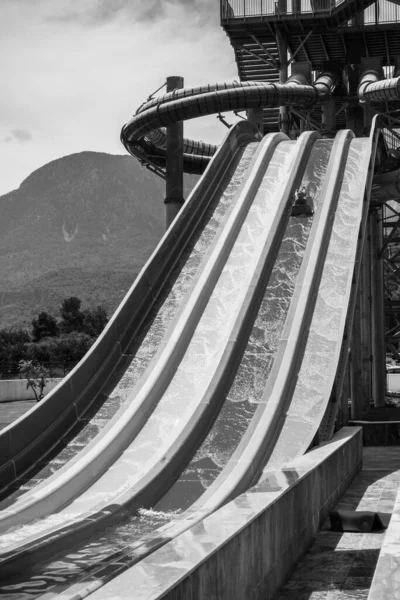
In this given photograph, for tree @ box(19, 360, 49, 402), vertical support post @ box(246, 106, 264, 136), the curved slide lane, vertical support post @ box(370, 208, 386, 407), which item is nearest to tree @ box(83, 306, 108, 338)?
tree @ box(19, 360, 49, 402)

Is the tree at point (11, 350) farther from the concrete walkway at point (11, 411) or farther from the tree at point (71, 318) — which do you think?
the concrete walkway at point (11, 411)

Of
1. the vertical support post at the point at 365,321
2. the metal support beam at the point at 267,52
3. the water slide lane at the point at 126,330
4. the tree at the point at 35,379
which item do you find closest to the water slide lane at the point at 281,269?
the water slide lane at the point at 126,330

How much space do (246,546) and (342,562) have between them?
1.74 m

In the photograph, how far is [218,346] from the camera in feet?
41.8

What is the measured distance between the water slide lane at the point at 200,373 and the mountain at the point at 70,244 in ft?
299

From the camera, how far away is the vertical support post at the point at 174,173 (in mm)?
21469

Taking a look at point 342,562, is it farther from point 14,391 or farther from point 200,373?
point 14,391

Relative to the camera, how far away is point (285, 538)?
655 cm

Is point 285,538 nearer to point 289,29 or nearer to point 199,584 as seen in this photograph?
point 199,584

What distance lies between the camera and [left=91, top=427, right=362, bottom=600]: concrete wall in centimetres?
405

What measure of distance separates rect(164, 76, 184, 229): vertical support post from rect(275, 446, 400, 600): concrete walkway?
40.4ft

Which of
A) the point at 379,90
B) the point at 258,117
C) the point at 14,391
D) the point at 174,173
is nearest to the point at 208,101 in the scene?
the point at 174,173

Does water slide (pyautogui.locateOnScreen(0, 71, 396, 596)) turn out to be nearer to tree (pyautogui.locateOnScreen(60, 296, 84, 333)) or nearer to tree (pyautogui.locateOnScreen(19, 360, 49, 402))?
tree (pyautogui.locateOnScreen(19, 360, 49, 402))

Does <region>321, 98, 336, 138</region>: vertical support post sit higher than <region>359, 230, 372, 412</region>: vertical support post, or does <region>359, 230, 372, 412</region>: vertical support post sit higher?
<region>321, 98, 336, 138</region>: vertical support post
